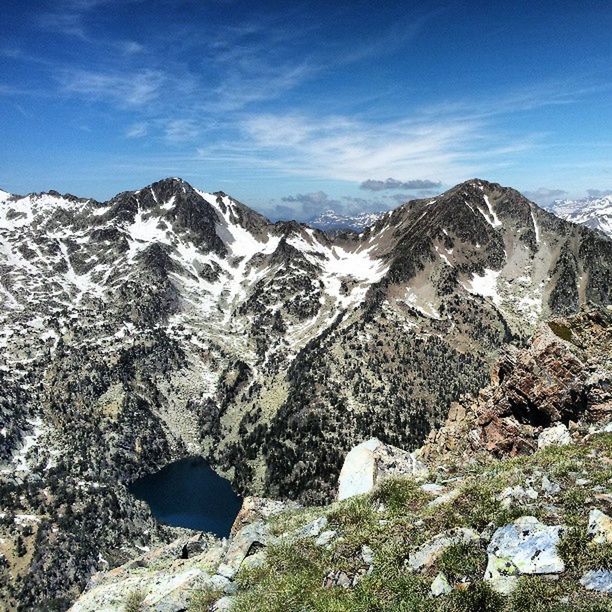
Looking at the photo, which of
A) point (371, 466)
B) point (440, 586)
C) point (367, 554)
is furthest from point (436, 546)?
point (371, 466)

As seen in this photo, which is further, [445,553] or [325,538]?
[325,538]

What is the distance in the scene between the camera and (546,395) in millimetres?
35281

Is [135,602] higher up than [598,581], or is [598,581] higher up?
[598,581]

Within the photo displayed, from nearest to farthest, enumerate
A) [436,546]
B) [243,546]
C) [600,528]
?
[600,528] → [436,546] → [243,546]

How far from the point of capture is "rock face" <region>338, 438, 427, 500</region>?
25438mm

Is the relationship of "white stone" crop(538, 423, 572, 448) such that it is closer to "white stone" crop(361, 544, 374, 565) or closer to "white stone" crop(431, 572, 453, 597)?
"white stone" crop(361, 544, 374, 565)

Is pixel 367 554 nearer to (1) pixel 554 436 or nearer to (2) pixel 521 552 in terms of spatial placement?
(2) pixel 521 552

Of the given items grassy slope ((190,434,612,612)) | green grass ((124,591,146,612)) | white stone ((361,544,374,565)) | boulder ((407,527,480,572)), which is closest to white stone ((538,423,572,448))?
grassy slope ((190,434,612,612))

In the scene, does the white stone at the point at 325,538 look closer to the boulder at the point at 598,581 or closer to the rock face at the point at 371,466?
the rock face at the point at 371,466

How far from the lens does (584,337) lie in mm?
40219

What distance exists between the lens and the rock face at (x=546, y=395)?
31562mm

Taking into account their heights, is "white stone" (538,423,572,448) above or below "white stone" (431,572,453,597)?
below

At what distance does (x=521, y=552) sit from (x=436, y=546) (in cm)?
248

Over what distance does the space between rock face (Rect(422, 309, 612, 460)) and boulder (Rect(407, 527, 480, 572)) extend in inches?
636
